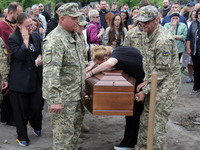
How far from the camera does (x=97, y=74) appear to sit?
401 centimetres

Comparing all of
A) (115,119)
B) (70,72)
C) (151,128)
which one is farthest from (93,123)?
(151,128)

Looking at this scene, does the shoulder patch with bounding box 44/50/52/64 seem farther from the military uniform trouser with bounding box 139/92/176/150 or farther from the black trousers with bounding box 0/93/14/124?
the black trousers with bounding box 0/93/14/124

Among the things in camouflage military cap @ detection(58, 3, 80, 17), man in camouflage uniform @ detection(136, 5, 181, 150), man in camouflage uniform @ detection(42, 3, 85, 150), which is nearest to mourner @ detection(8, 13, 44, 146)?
man in camouflage uniform @ detection(42, 3, 85, 150)

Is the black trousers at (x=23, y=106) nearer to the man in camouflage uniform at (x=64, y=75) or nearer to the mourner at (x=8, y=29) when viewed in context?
the mourner at (x=8, y=29)

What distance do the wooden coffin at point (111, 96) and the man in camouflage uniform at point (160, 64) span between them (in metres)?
0.27

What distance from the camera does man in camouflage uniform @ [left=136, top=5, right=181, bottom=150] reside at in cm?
371

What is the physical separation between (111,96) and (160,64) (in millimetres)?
727

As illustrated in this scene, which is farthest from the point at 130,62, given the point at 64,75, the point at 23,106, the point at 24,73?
the point at 23,106

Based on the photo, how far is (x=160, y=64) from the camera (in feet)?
12.2

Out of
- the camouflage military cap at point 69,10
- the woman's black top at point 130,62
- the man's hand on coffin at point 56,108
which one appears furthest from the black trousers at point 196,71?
the man's hand on coffin at point 56,108

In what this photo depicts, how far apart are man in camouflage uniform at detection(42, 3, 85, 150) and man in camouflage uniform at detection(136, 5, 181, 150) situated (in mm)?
830

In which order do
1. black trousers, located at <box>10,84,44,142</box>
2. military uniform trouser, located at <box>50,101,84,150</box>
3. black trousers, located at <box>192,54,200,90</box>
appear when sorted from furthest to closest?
black trousers, located at <box>192,54,200,90</box> → black trousers, located at <box>10,84,44,142</box> → military uniform trouser, located at <box>50,101,84,150</box>

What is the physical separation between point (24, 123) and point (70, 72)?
1.88m

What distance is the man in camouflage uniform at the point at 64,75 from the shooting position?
352 cm
